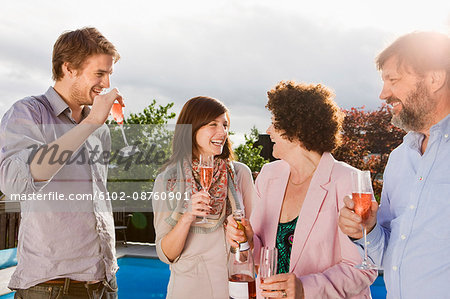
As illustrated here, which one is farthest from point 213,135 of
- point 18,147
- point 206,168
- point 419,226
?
point 419,226

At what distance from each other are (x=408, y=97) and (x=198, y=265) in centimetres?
163

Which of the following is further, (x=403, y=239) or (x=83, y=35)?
(x=83, y=35)

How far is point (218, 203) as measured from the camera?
9.51 feet

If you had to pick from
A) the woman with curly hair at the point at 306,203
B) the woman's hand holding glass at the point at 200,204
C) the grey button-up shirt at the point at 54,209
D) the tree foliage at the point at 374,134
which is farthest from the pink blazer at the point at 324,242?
the tree foliage at the point at 374,134

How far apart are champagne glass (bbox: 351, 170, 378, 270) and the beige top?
83cm

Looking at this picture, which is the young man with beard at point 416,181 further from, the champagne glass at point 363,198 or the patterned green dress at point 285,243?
the patterned green dress at point 285,243

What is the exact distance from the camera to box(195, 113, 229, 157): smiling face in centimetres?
289

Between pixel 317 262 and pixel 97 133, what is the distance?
1.65 m

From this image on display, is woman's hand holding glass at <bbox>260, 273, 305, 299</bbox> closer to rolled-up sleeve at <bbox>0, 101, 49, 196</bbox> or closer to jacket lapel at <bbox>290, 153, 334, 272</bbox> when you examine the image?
jacket lapel at <bbox>290, 153, 334, 272</bbox>

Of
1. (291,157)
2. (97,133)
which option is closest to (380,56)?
(291,157)

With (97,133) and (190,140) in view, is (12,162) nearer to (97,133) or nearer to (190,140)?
(97,133)

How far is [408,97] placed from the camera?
1898 millimetres

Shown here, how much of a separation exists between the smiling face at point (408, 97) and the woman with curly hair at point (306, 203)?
0.37 m

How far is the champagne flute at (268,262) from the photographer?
1.66 metres
